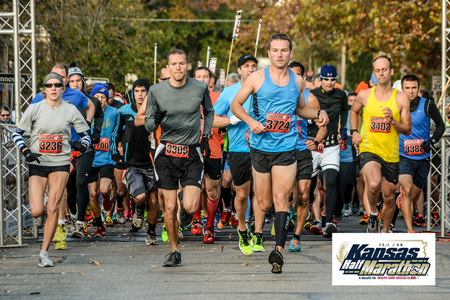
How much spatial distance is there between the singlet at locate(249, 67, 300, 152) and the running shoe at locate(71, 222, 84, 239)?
13.3 ft

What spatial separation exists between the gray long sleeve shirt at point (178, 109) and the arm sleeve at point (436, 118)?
11.9ft

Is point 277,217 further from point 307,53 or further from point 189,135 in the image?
point 307,53

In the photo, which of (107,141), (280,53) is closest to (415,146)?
(280,53)

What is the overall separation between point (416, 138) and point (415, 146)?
4.3 inches

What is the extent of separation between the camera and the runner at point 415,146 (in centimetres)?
1012

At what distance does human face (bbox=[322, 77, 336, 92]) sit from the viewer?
10953mm

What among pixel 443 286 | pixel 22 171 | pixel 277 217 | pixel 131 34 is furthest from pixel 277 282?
pixel 131 34

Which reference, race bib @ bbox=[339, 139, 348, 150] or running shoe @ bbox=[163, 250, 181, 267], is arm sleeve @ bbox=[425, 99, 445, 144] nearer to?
race bib @ bbox=[339, 139, 348, 150]

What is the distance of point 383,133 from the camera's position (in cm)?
951

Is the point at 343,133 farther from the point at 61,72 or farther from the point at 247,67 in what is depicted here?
the point at 61,72

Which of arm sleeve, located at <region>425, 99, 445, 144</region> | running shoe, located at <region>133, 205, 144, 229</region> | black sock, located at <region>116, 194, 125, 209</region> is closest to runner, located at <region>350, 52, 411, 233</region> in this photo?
arm sleeve, located at <region>425, 99, 445, 144</region>

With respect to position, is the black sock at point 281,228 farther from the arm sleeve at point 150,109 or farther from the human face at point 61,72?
the human face at point 61,72

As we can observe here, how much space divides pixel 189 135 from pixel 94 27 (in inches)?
848

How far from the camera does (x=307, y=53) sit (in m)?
69.9
